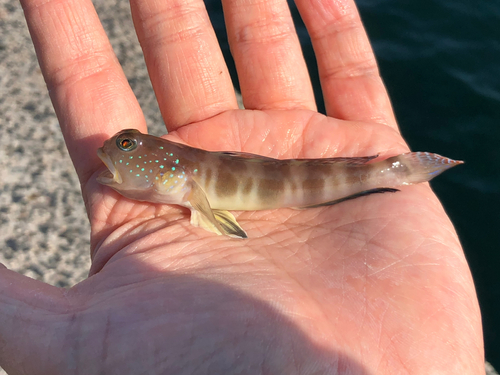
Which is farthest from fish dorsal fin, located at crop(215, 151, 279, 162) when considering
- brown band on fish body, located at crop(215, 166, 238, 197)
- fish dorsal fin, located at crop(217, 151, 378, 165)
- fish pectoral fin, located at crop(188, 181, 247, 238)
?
fish pectoral fin, located at crop(188, 181, 247, 238)

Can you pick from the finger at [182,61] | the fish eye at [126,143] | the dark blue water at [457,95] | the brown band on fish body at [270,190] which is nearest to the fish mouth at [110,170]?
the fish eye at [126,143]

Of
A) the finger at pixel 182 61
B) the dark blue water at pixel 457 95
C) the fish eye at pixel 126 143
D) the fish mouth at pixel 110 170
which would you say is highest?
the finger at pixel 182 61

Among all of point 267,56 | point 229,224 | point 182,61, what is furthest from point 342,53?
point 229,224

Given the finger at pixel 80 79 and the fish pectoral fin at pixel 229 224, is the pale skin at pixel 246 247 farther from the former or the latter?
the fish pectoral fin at pixel 229 224

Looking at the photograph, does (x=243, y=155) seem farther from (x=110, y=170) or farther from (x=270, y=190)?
(x=110, y=170)

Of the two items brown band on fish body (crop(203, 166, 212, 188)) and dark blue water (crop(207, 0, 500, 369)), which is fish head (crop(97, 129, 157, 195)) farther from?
dark blue water (crop(207, 0, 500, 369))

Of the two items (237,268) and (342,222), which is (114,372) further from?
(342,222)

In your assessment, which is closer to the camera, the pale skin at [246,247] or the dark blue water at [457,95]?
the pale skin at [246,247]
